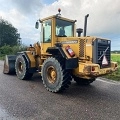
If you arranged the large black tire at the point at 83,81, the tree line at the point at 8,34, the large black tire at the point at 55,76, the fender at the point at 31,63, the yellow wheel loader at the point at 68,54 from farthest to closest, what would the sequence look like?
the tree line at the point at 8,34
the fender at the point at 31,63
the large black tire at the point at 83,81
the large black tire at the point at 55,76
the yellow wheel loader at the point at 68,54

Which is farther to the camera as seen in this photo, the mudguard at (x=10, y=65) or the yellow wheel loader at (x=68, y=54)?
the mudguard at (x=10, y=65)

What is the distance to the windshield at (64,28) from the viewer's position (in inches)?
268

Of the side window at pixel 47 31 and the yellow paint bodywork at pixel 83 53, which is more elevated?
the side window at pixel 47 31

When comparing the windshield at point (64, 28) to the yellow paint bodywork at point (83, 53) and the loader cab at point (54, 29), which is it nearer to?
the loader cab at point (54, 29)

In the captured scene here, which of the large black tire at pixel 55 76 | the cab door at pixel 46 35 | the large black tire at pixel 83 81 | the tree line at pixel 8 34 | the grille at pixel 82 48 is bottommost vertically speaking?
the large black tire at pixel 83 81

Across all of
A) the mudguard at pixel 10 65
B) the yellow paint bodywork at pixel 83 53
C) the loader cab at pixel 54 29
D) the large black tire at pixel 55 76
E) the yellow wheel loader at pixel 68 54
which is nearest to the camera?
the yellow paint bodywork at pixel 83 53

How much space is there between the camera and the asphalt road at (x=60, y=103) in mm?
4211

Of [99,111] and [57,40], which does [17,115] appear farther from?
[57,40]

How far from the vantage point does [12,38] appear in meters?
43.5

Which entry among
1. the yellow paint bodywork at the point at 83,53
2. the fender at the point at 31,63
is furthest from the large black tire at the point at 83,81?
the fender at the point at 31,63

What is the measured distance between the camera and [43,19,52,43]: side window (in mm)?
6893

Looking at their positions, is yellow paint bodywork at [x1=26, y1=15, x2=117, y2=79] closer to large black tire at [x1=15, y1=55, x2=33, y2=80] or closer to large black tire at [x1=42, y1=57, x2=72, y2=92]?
large black tire at [x1=42, y1=57, x2=72, y2=92]

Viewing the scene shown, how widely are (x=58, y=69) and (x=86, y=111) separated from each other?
1.83m

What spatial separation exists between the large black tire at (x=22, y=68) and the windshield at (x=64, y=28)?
2121 mm
